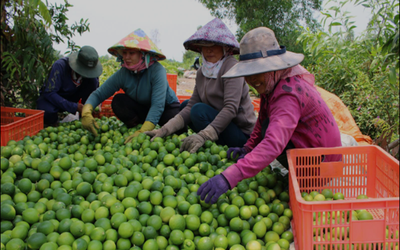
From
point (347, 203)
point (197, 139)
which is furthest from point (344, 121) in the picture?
point (347, 203)

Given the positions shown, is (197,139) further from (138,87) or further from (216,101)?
(138,87)

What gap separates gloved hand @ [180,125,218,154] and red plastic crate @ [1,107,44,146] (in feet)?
6.58

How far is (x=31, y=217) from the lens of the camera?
93.0 inches

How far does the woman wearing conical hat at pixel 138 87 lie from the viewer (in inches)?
168

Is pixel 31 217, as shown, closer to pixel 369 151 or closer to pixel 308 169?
pixel 308 169

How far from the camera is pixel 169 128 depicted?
410 centimetres

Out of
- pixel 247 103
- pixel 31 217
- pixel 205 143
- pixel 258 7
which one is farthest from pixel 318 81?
pixel 258 7

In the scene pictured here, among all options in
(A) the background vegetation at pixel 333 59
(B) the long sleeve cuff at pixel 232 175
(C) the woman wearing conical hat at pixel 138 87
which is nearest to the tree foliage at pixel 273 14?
(A) the background vegetation at pixel 333 59

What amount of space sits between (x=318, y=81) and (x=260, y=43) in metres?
4.57

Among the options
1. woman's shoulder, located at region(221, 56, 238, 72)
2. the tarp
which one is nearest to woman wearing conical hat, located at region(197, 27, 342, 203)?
woman's shoulder, located at region(221, 56, 238, 72)

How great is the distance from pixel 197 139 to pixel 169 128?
58cm

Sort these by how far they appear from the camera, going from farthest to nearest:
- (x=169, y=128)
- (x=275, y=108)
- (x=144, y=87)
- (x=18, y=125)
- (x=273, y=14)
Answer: (x=273, y=14), (x=144, y=87), (x=169, y=128), (x=18, y=125), (x=275, y=108)

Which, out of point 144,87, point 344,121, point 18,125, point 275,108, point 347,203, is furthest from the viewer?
point 344,121

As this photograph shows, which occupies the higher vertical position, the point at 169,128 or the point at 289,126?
the point at 289,126
